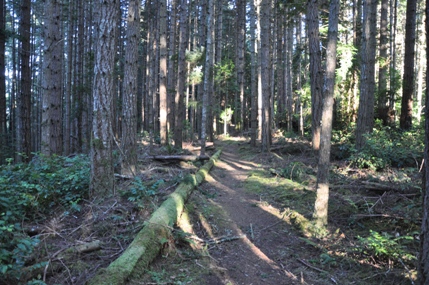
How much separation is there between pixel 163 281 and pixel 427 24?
4087 mm

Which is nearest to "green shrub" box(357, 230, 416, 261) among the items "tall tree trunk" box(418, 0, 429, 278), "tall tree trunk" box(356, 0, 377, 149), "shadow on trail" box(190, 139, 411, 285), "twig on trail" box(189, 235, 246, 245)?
"shadow on trail" box(190, 139, 411, 285)

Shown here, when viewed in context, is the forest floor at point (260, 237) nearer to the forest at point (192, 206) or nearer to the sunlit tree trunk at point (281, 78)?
the forest at point (192, 206)

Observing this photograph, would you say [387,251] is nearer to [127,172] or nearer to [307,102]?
[127,172]

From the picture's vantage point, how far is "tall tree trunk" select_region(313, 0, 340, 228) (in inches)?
232

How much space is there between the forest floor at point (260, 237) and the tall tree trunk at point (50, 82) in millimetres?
3429

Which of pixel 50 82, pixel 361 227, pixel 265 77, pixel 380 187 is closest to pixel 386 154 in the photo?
pixel 380 187

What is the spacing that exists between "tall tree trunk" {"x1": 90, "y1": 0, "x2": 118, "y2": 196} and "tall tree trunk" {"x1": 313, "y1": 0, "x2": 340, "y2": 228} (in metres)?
4.28

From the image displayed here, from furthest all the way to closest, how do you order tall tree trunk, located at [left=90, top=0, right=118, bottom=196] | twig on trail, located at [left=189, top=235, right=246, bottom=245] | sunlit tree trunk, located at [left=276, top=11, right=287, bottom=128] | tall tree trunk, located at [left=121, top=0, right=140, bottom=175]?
1. sunlit tree trunk, located at [left=276, top=11, right=287, bottom=128]
2. tall tree trunk, located at [left=121, top=0, right=140, bottom=175]
3. tall tree trunk, located at [left=90, top=0, right=118, bottom=196]
4. twig on trail, located at [left=189, top=235, right=246, bottom=245]

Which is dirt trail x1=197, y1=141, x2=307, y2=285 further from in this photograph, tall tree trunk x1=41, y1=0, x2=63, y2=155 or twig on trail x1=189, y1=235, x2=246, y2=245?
tall tree trunk x1=41, y1=0, x2=63, y2=155

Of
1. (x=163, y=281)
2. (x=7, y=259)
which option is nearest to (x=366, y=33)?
(x=163, y=281)

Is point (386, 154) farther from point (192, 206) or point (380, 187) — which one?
point (192, 206)

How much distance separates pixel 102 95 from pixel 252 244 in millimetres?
4093

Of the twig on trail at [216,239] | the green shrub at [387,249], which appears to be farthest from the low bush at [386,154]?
the twig on trail at [216,239]

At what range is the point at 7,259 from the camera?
2.96m
